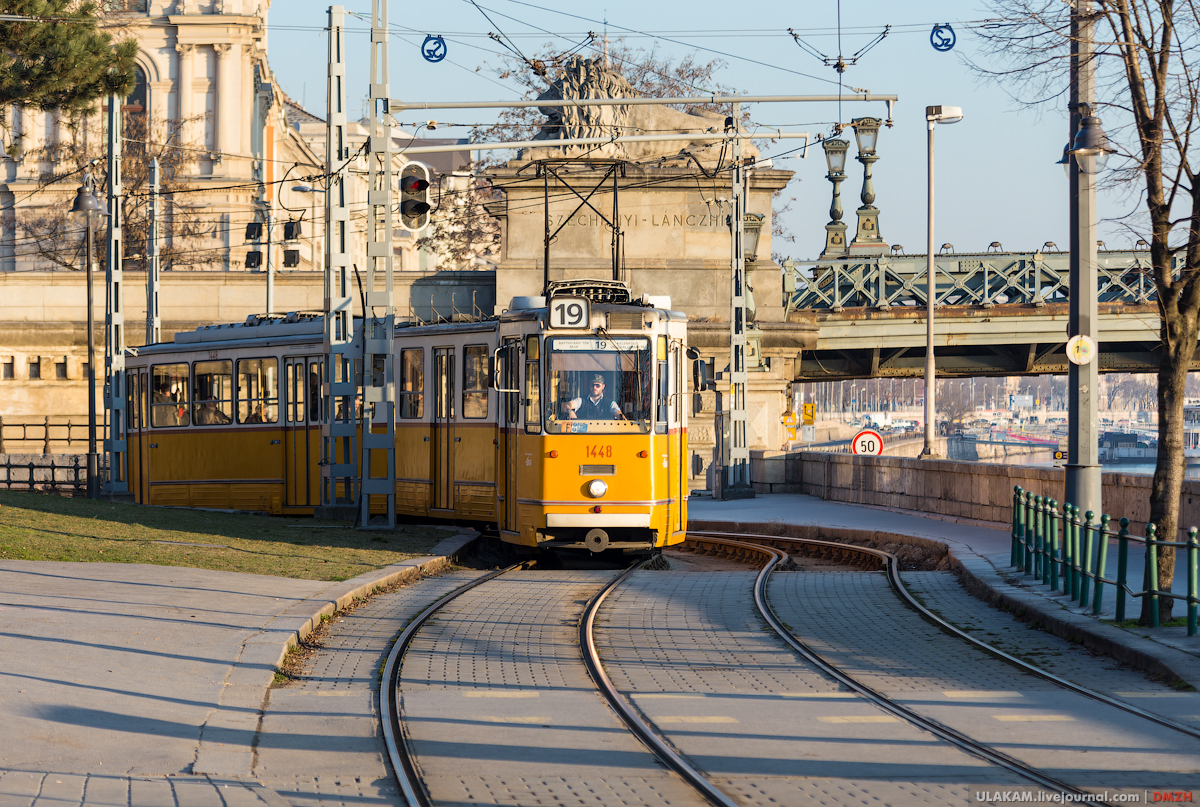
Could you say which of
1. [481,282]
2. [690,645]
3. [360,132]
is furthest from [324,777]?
[360,132]

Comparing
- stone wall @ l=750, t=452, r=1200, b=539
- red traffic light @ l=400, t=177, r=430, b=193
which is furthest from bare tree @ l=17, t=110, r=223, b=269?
red traffic light @ l=400, t=177, r=430, b=193

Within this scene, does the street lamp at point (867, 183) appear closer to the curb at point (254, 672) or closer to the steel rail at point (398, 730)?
the curb at point (254, 672)

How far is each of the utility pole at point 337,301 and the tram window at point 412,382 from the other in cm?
80

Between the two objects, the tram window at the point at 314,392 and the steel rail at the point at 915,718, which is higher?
the tram window at the point at 314,392

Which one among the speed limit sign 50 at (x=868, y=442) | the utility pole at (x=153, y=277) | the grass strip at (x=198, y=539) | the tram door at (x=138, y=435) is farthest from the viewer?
the utility pole at (x=153, y=277)

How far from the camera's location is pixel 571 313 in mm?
17797

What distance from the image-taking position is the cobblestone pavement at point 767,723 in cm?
689

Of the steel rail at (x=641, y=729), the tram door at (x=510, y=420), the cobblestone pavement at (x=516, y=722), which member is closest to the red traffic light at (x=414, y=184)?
the tram door at (x=510, y=420)

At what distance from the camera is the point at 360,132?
10400 centimetres

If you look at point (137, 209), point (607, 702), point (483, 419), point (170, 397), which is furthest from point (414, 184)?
point (137, 209)

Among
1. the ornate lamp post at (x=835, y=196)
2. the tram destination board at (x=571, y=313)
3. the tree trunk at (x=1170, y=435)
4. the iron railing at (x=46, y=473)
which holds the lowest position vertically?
the iron railing at (x=46, y=473)

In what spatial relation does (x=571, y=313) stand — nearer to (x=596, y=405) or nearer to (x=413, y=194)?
(x=596, y=405)

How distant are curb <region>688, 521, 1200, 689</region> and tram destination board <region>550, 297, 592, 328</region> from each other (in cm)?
540

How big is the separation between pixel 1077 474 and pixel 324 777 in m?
9.77
